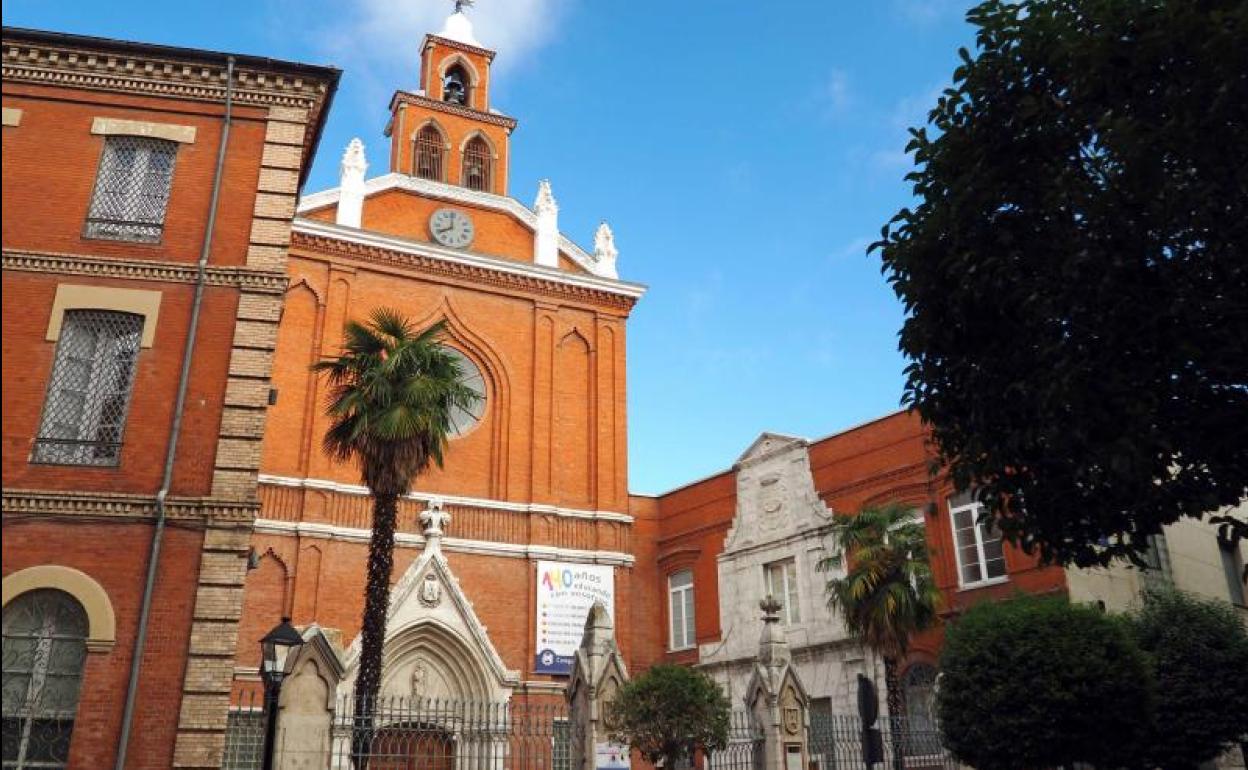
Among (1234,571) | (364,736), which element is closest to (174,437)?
(364,736)

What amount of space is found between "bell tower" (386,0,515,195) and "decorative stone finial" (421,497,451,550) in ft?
36.4

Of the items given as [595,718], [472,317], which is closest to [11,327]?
[595,718]

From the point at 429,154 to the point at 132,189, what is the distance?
729 inches

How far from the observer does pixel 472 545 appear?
92.7ft

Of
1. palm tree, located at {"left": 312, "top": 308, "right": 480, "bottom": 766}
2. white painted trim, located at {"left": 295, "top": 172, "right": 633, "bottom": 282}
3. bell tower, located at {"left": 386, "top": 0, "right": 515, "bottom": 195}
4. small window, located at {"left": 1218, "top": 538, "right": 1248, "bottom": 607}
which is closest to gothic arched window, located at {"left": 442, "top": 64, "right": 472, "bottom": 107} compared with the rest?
bell tower, located at {"left": 386, "top": 0, "right": 515, "bottom": 195}

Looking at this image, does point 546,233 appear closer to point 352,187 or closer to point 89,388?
point 352,187

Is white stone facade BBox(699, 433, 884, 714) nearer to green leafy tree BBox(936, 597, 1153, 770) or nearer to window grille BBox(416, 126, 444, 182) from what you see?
green leafy tree BBox(936, 597, 1153, 770)

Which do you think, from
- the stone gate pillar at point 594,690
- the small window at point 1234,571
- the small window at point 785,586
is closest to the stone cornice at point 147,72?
the stone gate pillar at point 594,690

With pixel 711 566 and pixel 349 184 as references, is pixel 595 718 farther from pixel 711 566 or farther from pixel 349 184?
pixel 349 184

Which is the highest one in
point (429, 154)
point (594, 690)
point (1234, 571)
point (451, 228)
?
point (429, 154)

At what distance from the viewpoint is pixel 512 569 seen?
2861cm

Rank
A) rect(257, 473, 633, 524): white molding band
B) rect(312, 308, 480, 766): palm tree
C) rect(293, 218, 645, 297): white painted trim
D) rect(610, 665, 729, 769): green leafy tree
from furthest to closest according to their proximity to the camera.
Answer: rect(293, 218, 645, 297): white painted trim → rect(257, 473, 633, 524): white molding band → rect(312, 308, 480, 766): palm tree → rect(610, 665, 729, 769): green leafy tree

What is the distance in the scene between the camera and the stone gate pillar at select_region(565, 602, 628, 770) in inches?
675

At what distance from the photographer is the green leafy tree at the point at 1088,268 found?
31.9 feet
